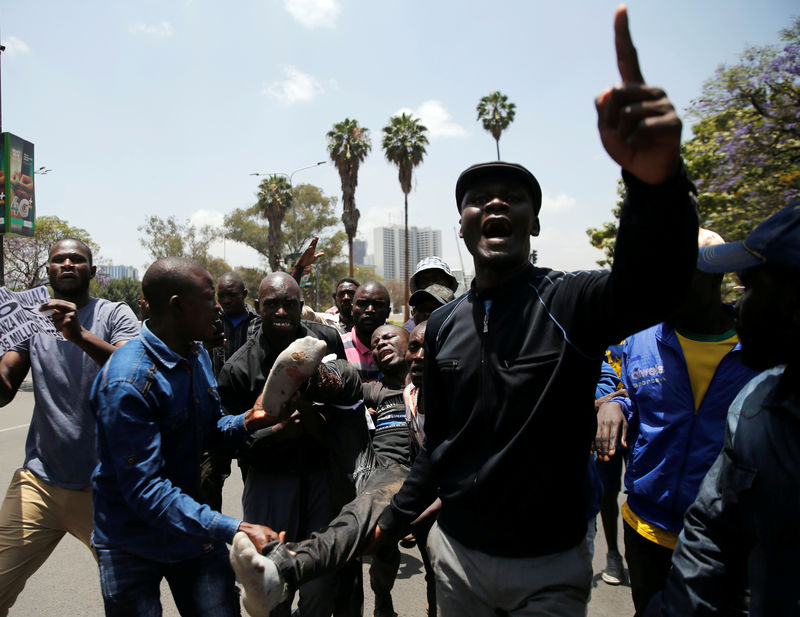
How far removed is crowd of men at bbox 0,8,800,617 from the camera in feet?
4.09

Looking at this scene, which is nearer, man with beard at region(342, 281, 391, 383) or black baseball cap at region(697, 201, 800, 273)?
black baseball cap at region(697, 201, 800, 273)

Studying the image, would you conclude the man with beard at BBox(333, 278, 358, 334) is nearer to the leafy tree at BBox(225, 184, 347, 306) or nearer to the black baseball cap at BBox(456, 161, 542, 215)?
the black baseball cap at BBox(456, 161, 542, 215)

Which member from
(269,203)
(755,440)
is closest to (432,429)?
(755,440)

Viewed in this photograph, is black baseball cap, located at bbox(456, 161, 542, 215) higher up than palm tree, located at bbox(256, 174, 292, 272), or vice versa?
palm tree, located at bbox(256, 174, 292, 272)

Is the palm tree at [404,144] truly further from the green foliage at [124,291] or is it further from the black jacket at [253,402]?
the black jacket at [253,402]

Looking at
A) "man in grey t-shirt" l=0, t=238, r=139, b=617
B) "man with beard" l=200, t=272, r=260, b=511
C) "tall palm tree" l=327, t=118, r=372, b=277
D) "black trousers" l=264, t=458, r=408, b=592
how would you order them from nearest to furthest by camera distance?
"black trousers" l=264, t=458, r=408, b=592, "man in grey t-shirt" l=0, t=238, r=139, b=617, "man with beard" l=200, t=272, r=260, b=511, "tall palm tree" l=327, t=118, r=372, b=277

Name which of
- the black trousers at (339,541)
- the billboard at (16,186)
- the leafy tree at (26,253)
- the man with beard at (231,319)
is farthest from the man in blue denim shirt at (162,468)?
the leafy tree at (26,253)

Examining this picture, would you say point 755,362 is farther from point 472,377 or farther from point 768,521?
point 472,377

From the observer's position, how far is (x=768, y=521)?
1225 millimetres

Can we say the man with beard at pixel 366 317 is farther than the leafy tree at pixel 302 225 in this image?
No

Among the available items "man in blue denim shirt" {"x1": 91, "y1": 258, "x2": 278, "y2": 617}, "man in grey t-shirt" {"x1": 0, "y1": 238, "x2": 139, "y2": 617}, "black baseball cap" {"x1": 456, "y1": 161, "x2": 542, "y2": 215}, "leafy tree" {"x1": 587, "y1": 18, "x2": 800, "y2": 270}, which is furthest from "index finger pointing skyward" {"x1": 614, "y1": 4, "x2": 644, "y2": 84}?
"leafy tree" {"x1": 587, "y1": 18, "x2": 800, "y2": 270}

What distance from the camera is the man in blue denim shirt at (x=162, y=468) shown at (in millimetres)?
2018

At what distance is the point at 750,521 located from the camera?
50.4 inches

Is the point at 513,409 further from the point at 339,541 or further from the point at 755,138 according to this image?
the point at 755,138
